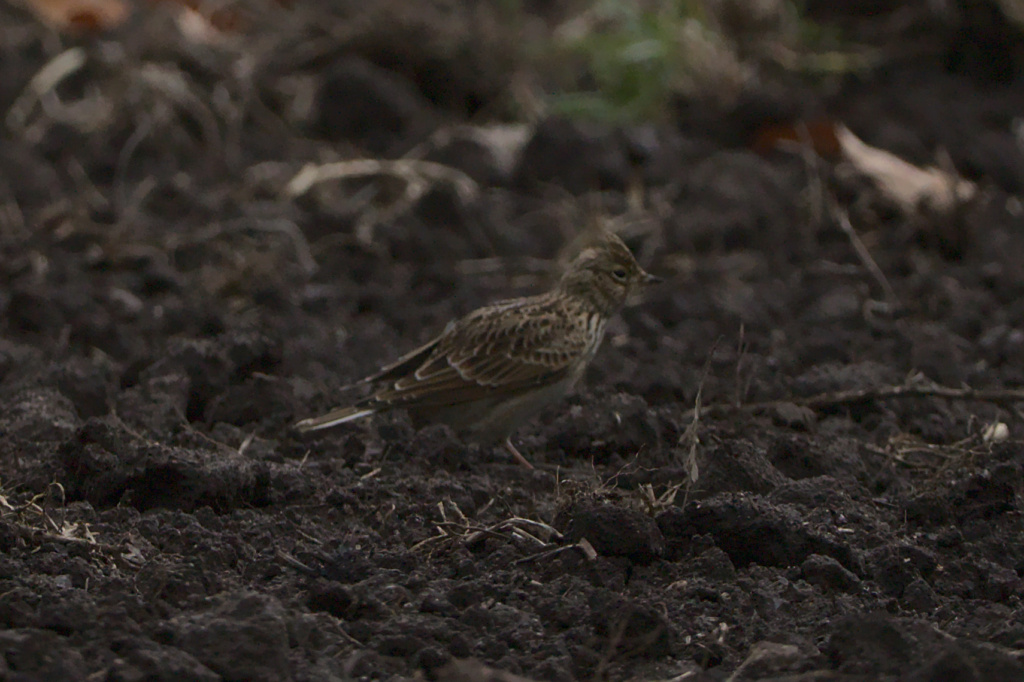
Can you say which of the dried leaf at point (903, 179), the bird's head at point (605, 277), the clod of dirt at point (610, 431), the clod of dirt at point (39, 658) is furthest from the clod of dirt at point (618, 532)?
the dried leaf at point (903, 179)

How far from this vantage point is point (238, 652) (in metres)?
3.51

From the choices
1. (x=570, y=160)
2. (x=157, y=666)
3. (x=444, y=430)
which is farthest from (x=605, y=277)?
(x=157, y=666)

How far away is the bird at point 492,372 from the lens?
612cm

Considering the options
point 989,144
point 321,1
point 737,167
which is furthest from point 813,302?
point 321,1

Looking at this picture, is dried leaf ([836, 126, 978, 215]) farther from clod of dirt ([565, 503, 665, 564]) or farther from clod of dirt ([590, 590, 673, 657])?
clod of dirt ([590, 590, 673, 657])

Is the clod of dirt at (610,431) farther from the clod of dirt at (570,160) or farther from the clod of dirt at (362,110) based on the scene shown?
the clod of dirt at (362,110)

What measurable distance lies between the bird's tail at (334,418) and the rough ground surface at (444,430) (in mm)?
88

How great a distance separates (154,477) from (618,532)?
1468 mm

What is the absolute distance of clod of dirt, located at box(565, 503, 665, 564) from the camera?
4238mm

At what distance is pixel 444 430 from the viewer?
233 inches

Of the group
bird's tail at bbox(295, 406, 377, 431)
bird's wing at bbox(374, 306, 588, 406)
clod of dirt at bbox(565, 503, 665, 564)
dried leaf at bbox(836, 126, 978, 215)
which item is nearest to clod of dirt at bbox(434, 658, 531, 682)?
clod of dirt at bbox(565, 503, 665, 564)

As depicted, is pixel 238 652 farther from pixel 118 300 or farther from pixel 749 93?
pixel 749 93

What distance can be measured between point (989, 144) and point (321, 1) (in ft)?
17.8

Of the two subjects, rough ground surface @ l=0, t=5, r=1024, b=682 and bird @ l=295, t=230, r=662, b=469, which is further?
bird @ l=295, t=230, r=662, b=469
